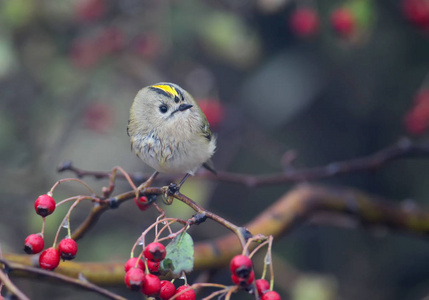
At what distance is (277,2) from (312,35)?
0.31 meters

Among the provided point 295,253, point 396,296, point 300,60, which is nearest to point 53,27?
point 300,60

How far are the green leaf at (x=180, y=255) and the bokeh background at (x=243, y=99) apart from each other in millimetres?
1597

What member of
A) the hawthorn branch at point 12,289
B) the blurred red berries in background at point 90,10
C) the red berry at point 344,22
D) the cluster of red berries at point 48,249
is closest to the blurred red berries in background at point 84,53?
the blurred red berries in background at point 90,10

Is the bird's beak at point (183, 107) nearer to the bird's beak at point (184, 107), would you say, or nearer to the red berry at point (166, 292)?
the bird's beak at point (184, 107)

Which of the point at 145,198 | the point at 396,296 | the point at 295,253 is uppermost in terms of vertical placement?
the point at 295,253

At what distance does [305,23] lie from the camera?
2.81m

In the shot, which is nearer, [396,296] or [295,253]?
[396,296]

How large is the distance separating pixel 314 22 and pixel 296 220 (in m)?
1.32

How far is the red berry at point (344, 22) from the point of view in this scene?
2.62 m

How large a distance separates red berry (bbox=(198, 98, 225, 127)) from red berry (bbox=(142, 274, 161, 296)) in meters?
1.92

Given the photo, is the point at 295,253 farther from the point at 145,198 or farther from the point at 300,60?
the point at 145,198

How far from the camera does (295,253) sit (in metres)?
3.56

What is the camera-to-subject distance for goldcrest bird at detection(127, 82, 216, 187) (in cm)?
178

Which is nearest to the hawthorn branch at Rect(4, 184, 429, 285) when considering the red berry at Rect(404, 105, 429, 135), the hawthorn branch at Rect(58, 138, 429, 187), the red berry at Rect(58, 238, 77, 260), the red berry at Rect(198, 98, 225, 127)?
the hawthorn branch at Rect(58, 138, 429, 187)
